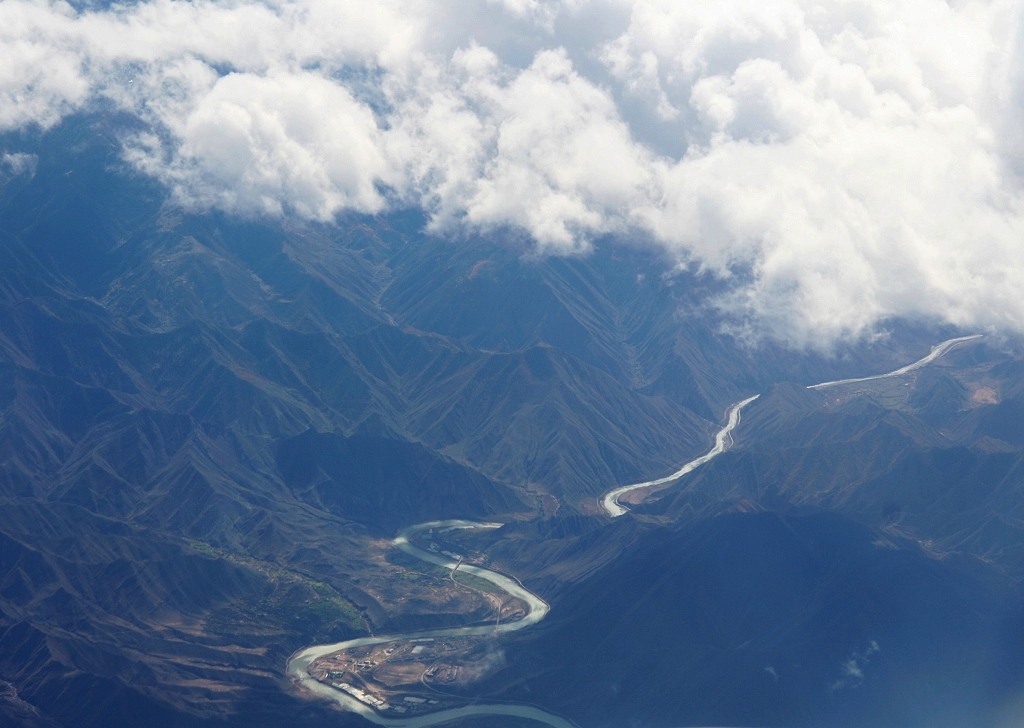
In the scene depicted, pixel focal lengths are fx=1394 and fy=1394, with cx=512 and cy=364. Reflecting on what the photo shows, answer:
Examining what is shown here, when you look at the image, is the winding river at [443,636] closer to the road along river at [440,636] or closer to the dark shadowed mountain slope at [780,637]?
the road along river at [440,636]

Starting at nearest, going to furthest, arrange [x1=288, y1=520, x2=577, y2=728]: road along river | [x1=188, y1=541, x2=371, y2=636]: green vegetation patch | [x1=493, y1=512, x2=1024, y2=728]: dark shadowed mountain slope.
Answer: [x1=493, y1=512, x2=1024, y2=728]: dark shadowed mountain slope
[x1=288, y1=520, x2=577, y2=728]: road along river
[x1=188, y1=541, x2=371, y2=636]: green vegetation patch

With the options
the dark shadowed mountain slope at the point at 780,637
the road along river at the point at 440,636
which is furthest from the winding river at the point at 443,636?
the dark shadowed mountain slope at the point at 780,637

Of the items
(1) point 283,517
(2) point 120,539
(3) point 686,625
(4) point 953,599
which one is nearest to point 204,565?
(2) point 120,539

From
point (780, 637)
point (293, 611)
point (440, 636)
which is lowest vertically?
point (293, 611)

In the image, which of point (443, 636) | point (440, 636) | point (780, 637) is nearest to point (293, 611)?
point (440, 636)

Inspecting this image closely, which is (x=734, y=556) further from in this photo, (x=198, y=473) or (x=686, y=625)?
(x=198, y=473)

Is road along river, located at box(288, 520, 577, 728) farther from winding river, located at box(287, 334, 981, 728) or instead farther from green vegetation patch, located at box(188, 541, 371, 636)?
green vegetation patch, located at box(188, 541, 371, 636)

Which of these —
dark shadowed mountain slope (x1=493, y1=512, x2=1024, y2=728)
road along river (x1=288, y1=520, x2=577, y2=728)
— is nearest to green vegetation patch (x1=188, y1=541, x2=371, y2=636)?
road along river (x1=288, y1=520, x2=577, y2=728)

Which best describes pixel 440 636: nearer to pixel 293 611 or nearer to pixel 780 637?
pixel 293 611
